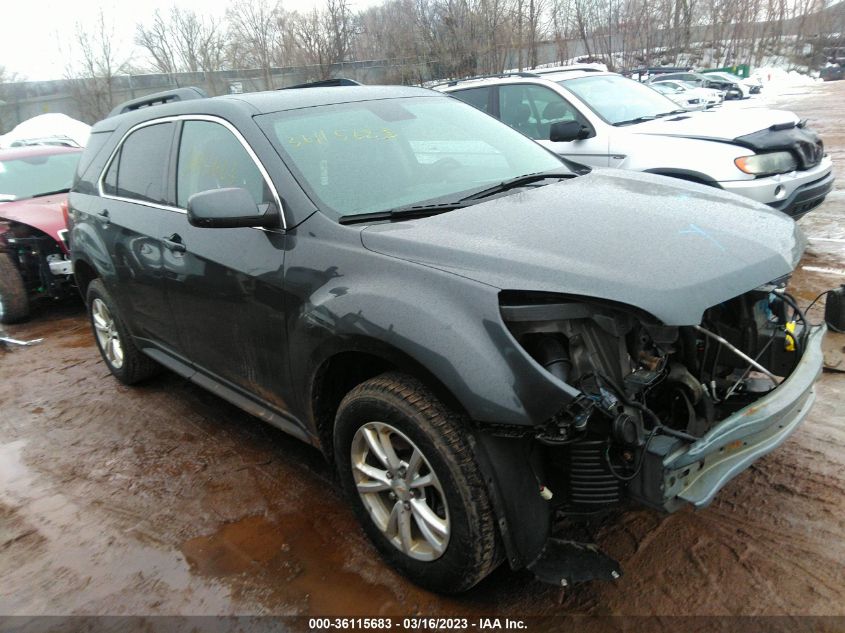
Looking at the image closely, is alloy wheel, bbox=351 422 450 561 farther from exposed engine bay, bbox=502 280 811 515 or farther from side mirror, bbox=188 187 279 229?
side mirror, bbox=188 187 279 229

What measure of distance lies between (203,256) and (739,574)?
2.78 meters

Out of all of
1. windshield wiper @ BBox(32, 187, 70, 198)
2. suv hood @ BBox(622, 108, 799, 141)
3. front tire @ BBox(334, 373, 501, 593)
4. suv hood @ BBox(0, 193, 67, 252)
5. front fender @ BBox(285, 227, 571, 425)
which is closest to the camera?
front fender @ BBox(285, 227, 571, 425)

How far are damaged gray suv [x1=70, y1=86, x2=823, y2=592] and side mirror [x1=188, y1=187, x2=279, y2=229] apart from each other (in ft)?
0.04

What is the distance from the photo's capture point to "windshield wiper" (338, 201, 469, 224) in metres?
2.75

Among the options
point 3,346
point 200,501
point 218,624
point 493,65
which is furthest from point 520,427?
point 493,65

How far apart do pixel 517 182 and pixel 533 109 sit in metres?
4.10

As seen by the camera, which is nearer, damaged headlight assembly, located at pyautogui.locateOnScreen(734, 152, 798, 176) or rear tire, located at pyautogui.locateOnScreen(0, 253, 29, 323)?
damaged headlight assembly, located at pyautogui.locateOnScreen(734, 152, 798, 176)

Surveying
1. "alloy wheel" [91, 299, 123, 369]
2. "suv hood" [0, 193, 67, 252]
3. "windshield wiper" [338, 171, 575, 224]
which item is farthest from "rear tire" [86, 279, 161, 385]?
"windshield wiper" [338, 171, 575, 224]

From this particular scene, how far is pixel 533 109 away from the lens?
693 centimetres

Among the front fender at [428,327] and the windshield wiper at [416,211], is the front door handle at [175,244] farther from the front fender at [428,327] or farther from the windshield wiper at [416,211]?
the windshield wiper at [416,211]

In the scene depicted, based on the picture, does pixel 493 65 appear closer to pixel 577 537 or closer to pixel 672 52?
pixel 577 537

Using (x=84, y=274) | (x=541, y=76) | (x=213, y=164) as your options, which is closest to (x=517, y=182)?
(x=213, y=164)

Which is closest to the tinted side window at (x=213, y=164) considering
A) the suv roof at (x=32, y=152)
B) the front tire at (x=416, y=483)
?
the front tire at (x=416, y=483)

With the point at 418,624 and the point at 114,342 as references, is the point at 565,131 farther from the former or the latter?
the point at 418,624
